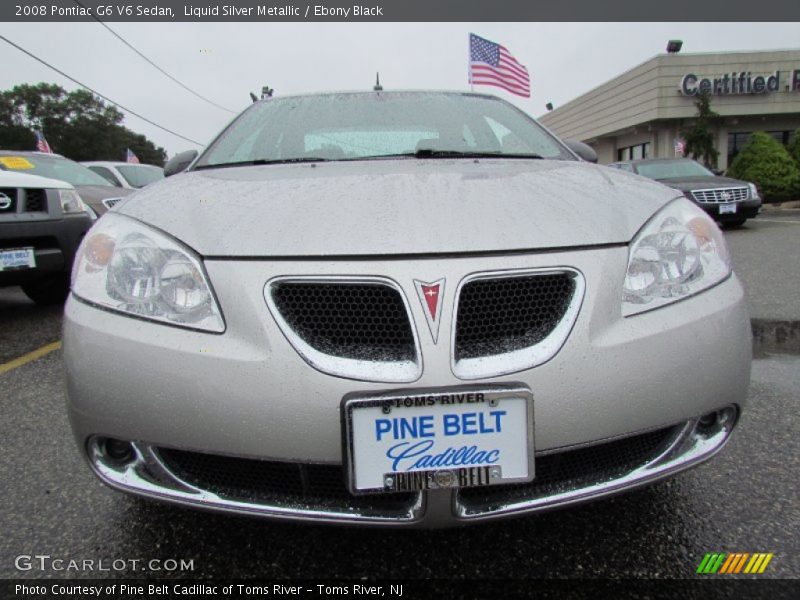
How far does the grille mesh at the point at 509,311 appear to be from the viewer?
44.3 inches

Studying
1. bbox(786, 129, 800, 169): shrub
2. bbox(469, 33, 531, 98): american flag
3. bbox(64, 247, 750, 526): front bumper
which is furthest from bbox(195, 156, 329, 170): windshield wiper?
bbox(786, 129, 800, 169): shrub

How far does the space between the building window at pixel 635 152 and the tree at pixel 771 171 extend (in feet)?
28.8

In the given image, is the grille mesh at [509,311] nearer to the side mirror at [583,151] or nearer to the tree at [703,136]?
the side mirror at [583,151]

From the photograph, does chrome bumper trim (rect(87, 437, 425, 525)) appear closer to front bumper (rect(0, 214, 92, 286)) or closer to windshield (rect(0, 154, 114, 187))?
front bumper (rect(0, 214, 92, 286))

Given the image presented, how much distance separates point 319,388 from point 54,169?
6.24 meters

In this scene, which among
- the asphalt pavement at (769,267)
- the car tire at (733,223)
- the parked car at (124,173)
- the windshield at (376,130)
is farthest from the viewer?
the car tire at (733,223)

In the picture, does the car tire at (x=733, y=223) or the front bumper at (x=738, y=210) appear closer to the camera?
the front bumper at (x=738, y=210)

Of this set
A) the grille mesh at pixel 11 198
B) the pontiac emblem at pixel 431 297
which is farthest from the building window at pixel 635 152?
the pontiac emblem at pixel 431 297

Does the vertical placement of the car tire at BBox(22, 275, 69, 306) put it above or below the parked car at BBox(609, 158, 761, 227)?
below

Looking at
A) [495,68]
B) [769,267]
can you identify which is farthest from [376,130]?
[495,68]

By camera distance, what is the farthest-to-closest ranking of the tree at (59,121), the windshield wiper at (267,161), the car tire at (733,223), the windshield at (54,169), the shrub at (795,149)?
the tree at (59,121) < the shrub at (795,149) < the car tire at (733,223) < the windshield at (54,169) < the windshield wiper at (267,161)

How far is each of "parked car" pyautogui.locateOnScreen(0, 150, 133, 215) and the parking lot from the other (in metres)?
4.37

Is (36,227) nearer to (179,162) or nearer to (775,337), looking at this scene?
(179,162)

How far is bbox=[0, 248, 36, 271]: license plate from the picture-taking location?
3541 mm
